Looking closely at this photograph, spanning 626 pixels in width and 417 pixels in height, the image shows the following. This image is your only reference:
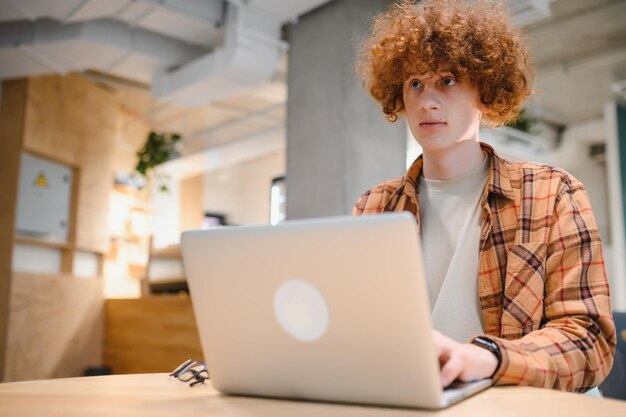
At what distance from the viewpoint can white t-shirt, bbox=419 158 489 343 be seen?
129 centimetres

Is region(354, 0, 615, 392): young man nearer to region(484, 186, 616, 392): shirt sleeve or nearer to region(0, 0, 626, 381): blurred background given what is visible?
region(484, 186, 616, 392): shirt sleeve

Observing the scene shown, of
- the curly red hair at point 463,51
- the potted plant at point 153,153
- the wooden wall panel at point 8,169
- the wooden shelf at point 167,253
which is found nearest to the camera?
the curly red hair at point 463,51

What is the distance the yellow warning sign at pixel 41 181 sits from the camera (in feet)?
18.7

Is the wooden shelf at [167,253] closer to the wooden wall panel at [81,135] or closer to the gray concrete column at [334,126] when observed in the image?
the wooden wall panel at [81,135]

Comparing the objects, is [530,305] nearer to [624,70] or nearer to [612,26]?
[612,26]

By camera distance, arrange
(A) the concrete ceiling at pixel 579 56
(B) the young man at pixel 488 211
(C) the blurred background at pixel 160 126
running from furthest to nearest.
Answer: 1. (A) the concrete ceiling at pixel 579 56
2. (C) the blurred background at pixel 160 126
3. (B) the young man at pixel 488 211

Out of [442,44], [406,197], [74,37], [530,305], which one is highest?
[74,37]

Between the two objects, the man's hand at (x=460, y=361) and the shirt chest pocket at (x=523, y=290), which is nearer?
the man's hand at (x=460, y=361)

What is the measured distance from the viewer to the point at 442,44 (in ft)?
4.73

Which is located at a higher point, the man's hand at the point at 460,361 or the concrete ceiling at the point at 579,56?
the concrete ceiling at the point at 579,56

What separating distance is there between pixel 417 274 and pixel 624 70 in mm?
6993

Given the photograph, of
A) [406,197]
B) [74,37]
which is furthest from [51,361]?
[406,197]

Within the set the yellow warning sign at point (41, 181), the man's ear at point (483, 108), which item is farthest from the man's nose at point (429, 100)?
the yellow warning sign at point (41, 181)

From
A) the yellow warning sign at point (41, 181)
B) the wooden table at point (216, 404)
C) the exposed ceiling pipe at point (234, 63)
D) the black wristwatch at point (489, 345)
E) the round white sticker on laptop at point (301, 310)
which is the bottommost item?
the wooden table at point (216, 404)
